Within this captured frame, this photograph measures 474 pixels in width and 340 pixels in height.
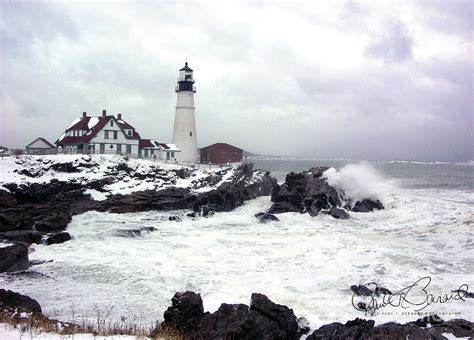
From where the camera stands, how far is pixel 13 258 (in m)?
13.2

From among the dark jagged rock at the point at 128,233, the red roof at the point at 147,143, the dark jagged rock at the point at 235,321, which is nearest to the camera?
the dark jagged rock at the point at 235,321

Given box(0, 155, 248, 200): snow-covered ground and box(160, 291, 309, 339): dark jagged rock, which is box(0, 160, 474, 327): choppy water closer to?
box(160, 291, 309, 339): dark jagged rock

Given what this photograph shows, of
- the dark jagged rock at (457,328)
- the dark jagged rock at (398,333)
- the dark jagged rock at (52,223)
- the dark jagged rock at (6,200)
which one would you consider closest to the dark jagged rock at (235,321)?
the dark jagged rock at (398,333)

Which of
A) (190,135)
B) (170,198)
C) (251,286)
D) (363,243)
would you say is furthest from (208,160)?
(251,286)

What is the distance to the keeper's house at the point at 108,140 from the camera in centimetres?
4197

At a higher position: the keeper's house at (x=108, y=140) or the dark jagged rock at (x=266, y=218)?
the keeper's house at (x=108, y=140)

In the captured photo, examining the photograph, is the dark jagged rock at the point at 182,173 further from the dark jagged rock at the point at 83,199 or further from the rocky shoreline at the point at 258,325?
the rocky shoreline at the point at 258,325

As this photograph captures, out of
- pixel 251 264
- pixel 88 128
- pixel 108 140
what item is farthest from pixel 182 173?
pixel 251 264

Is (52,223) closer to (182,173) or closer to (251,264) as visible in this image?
(251,264)

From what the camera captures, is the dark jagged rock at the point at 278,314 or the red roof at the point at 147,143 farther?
the red roof at the point at 147,143

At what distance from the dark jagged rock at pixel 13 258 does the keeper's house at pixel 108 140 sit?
27083 mm

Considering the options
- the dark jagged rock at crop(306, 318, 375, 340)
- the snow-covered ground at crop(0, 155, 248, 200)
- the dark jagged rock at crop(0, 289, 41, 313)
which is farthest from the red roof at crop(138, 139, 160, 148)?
the dark jagged rock at crop(306, 318, 375, 340)

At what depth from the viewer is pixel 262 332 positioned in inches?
313

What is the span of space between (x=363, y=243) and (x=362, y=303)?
6.92m
